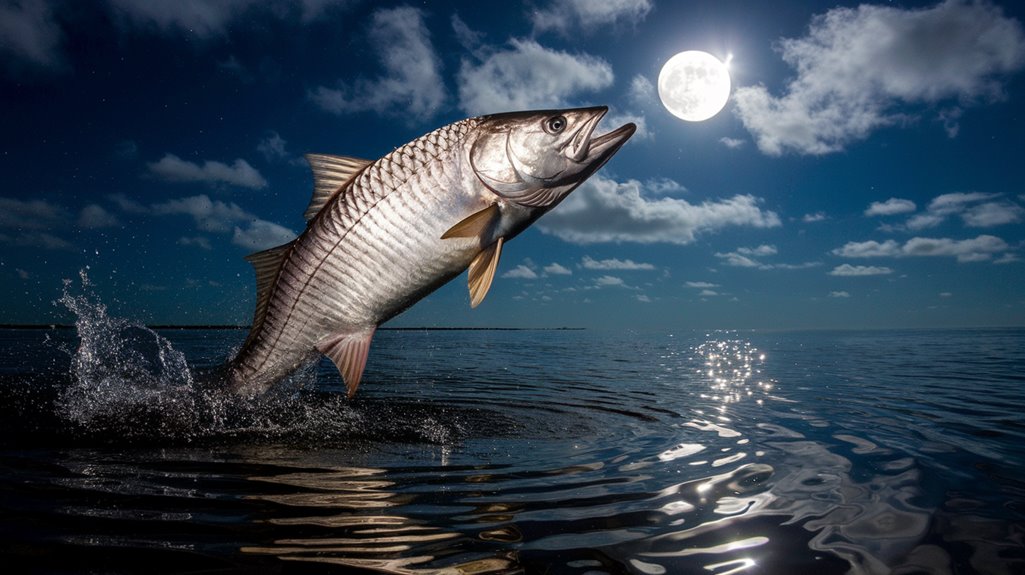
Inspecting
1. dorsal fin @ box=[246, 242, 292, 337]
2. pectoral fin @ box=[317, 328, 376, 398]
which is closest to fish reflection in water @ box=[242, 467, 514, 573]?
pectoral fin @ box=[317, 328, 376, 398]

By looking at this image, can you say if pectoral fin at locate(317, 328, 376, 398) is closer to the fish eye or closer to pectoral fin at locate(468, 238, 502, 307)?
pectoral fin at locate(468, 238, 502, 307)

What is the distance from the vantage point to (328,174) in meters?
4.25

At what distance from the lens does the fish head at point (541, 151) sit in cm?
386

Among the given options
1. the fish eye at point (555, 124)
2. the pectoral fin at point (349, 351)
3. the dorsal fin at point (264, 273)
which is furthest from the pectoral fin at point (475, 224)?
the dorsal fin at point (264, 273)

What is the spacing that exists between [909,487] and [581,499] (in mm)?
2245

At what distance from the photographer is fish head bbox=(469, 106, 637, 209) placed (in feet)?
12.7

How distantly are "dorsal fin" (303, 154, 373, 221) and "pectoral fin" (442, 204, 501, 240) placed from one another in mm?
1079

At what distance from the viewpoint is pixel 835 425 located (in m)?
5.83

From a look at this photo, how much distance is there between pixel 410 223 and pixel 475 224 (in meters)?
0.47

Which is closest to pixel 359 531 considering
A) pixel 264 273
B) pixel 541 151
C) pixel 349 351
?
pixel 349 351

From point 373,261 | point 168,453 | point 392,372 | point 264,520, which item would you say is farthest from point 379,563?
point 392,372

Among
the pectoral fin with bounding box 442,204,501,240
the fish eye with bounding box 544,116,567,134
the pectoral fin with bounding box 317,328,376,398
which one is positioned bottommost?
the pectoral fin with bounding box 317,328,376,398

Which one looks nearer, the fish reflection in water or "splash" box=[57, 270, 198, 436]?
the fish reflection in water

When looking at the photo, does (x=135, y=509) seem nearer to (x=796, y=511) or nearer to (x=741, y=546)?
(x=741, y=546)
